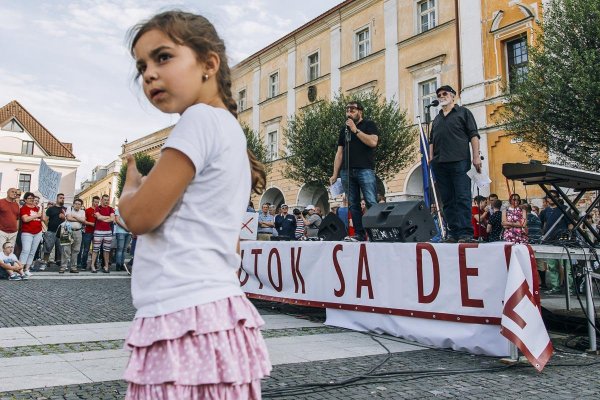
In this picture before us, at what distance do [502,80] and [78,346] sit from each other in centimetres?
1768

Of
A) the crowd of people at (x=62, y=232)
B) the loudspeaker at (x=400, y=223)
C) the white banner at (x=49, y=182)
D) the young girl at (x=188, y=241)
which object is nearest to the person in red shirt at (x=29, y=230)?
the crowd of people at (x=62, y=232)

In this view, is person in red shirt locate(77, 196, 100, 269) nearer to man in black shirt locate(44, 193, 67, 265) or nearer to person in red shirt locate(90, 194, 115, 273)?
person in red shirt locate(90, 194, 115, 273)

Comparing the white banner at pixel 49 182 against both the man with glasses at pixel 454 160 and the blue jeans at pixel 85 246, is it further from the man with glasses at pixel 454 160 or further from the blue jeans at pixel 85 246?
the man with glasses at pixel 454 160

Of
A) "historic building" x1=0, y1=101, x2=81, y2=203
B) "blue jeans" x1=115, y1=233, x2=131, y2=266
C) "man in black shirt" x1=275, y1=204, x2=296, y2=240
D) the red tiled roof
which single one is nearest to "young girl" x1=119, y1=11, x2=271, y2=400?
"man in black shirt" x1=275, y1=204, x2=296, y2=240

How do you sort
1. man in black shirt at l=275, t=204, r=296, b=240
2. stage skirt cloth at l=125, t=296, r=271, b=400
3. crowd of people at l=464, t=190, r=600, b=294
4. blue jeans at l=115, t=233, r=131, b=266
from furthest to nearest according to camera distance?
man in black shirt at l=275, t=204, r=296, b=240
blue jeans at l=115, t=233, r=131, b=266
crowd of people at l=464, t=190, r=600, b=294
stage skirt cloth at l=125, t=296, r=271, b=400

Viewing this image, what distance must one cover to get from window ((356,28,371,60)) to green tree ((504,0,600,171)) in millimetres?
11019

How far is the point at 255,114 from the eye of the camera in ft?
105

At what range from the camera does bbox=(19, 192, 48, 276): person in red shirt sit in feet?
35.2

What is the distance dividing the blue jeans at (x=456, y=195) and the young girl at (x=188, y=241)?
4.86 meters

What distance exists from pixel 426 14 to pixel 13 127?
41.8m


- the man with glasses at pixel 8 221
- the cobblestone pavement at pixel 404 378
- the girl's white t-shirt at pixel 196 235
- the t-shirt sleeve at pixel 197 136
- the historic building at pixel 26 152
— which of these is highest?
the historic building at pixel 26 152

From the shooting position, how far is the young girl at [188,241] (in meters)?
1.14

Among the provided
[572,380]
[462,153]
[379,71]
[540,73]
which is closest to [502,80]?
[540,73]

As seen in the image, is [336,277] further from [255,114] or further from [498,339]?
[255,114]
